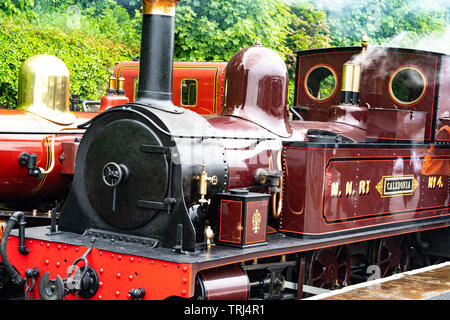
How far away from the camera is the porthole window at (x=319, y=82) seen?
752 cm

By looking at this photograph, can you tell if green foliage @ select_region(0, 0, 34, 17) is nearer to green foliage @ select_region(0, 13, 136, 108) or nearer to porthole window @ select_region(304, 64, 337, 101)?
green foliage @ select_region(0, 13, 136, 108)

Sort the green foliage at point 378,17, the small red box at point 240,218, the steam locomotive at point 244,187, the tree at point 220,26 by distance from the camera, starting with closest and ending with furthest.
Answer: the steam locomotive at point 244,187, the small red box at point 240,218, the green foliage at point 378,17, the tree at point 220,26

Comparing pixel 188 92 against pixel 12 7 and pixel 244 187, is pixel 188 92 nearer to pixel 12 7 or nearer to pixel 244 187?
pixel 12 7

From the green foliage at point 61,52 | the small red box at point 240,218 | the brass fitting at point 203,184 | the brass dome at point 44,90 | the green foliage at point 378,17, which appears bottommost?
the small red box at point 240,218

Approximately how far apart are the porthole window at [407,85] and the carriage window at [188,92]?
344 centimetres

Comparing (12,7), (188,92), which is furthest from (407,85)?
(12,7)

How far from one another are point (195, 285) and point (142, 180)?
866 millimetres

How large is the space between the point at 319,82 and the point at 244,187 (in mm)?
2893

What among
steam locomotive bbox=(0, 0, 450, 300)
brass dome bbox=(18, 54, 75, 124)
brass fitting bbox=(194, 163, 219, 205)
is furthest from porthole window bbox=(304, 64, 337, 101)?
brass fitting bbox=(194, 163, 219, 205)

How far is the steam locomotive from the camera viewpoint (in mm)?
4492

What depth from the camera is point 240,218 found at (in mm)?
4703

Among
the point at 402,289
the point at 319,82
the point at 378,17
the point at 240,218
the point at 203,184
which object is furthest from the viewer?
the point at 378,17

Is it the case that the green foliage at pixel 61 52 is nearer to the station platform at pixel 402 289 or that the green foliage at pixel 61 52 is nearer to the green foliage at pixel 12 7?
the green foliage at pixel 12 7

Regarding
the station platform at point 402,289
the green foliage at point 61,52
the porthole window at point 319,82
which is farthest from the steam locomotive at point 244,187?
the green foliage at point 61,52
